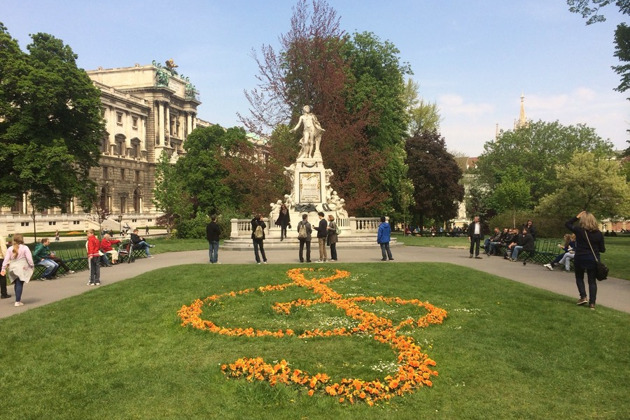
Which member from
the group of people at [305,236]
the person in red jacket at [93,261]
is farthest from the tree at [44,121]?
the person in red jacket at [93,261]

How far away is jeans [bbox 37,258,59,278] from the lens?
1705 cm

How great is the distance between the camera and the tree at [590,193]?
5116 centimetres

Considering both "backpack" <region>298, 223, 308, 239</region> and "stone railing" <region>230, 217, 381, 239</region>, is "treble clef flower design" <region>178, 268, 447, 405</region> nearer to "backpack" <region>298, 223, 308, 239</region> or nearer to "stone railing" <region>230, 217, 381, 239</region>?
"backpack" <region>298, 223, 308, 239</region>

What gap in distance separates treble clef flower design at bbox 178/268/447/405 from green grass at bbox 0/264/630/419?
18 cm

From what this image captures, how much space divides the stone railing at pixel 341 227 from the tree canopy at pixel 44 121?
12201 mm

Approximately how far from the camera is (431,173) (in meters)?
56.0

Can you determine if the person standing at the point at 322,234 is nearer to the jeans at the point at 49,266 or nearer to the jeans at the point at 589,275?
the jeans at the point at 49,266

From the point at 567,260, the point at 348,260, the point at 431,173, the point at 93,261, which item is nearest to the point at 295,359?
the point at 93,261

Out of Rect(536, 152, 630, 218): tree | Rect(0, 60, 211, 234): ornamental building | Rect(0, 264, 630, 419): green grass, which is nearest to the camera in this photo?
Rect(0, 264, 630, 419): green grass

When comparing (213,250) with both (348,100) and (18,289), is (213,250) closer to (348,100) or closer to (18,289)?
(18,289)

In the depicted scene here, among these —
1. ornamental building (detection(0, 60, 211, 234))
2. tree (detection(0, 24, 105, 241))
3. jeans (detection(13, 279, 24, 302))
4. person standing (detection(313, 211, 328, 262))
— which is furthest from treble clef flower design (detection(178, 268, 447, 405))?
ornamental building (detection(0, 60, 211, 234))

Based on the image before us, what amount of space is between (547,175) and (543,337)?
62.1 m

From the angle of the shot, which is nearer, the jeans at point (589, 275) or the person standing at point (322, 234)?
the jeans at point (589, 275)

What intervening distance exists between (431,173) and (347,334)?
4882 cm
